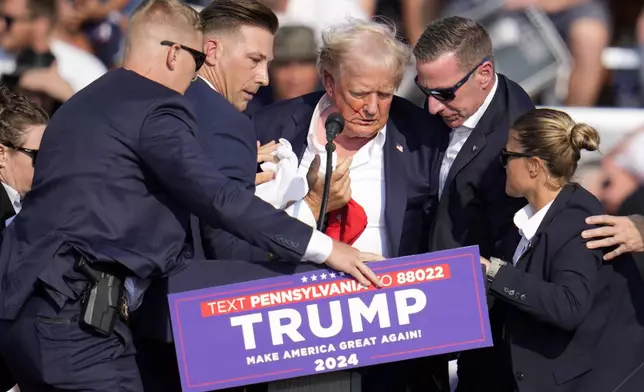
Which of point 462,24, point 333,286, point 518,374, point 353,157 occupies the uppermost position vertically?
point 462,24

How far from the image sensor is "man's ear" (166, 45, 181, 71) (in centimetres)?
343

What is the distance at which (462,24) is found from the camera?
4.12m

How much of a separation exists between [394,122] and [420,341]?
1.10 meters

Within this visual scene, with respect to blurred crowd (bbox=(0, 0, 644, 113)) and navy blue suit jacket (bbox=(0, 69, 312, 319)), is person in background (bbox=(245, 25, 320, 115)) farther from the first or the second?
navy blue suit jacket (bbox=(0, 69, 312, 319))

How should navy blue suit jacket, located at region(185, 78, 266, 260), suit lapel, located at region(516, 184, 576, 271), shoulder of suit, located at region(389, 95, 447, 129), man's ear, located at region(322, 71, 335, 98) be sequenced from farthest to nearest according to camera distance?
1. shoulder of suit, located at region(389, 95, 447, 129)
2. man's ear, located at region(322, 71, 335, 98)
3. suit lapel, located at region(516, 184, 576, 271)
4. navy blue suit jacket, located at region(185, 78, 266, 260)

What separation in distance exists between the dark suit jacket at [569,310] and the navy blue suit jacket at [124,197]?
0.77 metres

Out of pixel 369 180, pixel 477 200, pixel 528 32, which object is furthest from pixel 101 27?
A: pixel 477 200

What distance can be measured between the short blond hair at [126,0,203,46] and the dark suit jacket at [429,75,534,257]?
106 cm

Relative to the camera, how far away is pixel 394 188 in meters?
4.02

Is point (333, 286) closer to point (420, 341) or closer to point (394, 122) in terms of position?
point (420, 341)

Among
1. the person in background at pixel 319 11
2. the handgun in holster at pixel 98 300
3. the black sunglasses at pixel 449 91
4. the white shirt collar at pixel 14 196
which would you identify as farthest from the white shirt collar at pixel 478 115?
the person in background at pixel 319 11

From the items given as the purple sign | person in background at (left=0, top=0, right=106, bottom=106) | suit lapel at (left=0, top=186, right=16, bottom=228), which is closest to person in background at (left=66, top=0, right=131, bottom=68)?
person in background at (left=0, top=0, right=106, bottom=106)

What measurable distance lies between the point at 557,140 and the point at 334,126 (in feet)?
2.33

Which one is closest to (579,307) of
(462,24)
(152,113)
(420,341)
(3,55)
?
(420,341)
